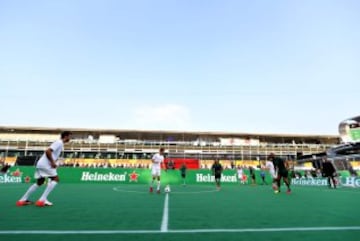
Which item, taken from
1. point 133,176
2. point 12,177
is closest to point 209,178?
point 133,176

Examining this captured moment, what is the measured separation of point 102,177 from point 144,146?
113 ft

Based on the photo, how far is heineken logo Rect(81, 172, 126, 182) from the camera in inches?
1022

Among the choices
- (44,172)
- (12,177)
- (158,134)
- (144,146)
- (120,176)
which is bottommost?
(12,177)

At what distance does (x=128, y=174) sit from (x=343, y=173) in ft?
61.2

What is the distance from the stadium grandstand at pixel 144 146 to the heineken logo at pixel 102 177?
27.3 metres

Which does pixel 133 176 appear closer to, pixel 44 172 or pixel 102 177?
pixel 102 177

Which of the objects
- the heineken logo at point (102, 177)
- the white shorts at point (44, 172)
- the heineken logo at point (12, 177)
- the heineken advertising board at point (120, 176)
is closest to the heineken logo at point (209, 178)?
the heineken advertising board at point (120, 176)

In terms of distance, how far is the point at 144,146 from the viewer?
60469 mm

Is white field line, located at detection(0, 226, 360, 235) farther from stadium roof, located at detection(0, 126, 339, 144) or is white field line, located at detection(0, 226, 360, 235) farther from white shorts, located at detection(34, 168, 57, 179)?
stadium roof, located at detection(0, 126, 339, 144)

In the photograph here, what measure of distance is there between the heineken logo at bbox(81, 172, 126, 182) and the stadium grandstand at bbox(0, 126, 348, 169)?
27.3 meters

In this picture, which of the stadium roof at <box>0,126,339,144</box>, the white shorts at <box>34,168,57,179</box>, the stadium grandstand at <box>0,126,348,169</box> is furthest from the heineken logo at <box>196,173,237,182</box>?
the stadium roof at <box>0,126,339,144</box>

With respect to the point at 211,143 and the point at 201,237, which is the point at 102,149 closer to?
the point at 211,143

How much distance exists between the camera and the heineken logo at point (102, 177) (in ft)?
85.2

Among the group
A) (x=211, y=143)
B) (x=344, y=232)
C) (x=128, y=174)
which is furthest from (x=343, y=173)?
(x=211, y=143)
